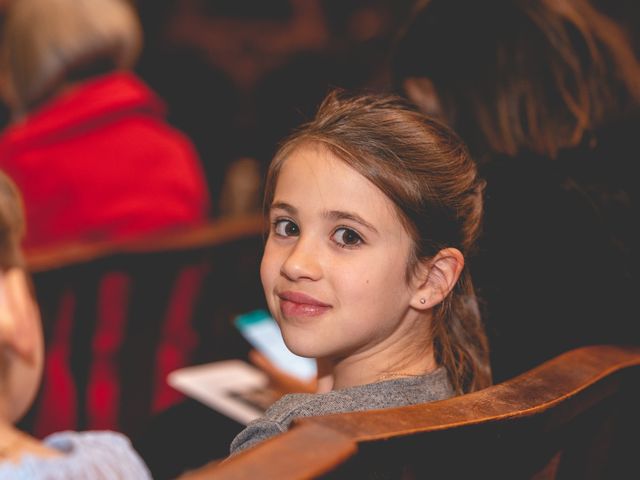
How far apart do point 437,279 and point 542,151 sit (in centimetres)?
42

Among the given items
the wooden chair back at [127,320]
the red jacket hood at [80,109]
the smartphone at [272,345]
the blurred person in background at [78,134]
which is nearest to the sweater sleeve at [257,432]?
the smartphone at [272,345]

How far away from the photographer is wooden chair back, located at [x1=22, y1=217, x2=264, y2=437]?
1722 millimetres

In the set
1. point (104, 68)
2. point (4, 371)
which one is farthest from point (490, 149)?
point (104, 68)

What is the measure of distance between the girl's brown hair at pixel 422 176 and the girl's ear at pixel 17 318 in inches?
11.8

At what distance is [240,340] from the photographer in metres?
1.90

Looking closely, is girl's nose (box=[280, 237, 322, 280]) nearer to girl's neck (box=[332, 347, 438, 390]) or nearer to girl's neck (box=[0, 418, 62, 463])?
girl's neck (box=[332, 347, 438, 390])

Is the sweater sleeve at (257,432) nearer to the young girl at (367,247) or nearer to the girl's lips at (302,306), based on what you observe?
the young girl at (367,247)

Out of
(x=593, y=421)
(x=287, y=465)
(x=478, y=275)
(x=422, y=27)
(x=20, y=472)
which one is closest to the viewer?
(x=287, y=465)

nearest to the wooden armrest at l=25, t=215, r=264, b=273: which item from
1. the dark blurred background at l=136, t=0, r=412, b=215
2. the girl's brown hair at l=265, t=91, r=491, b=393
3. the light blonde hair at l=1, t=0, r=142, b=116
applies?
the light blonde hair at l=1, t=0, r=142, b=116

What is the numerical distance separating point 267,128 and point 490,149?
11.1ft

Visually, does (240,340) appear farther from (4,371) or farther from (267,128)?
(267,128)

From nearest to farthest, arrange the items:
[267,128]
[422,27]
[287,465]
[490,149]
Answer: [287,465] → [490,149] → [422,27] → [267,128]

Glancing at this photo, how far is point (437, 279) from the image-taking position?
949 millimetres

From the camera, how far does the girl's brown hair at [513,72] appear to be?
52.0 inches
